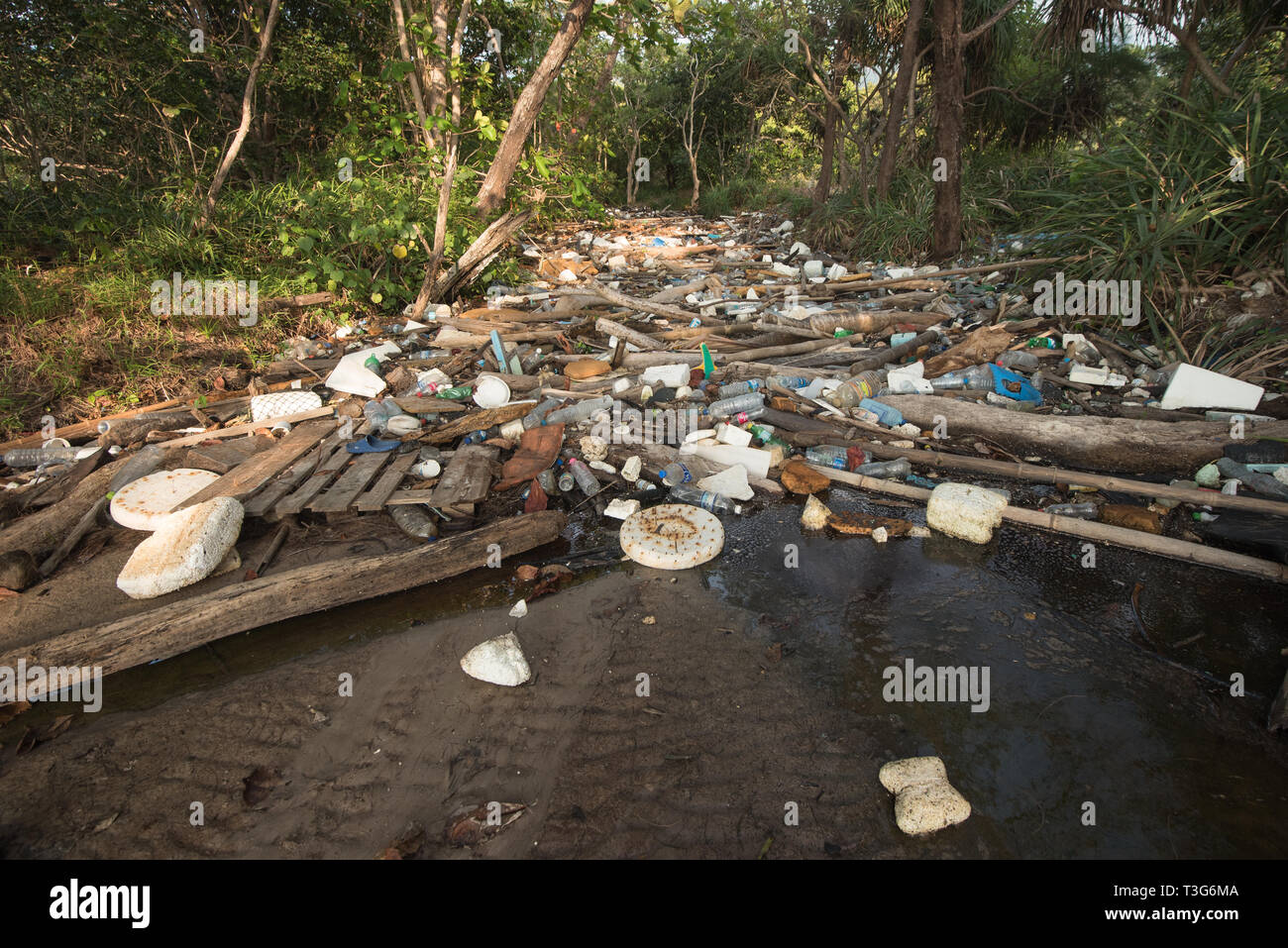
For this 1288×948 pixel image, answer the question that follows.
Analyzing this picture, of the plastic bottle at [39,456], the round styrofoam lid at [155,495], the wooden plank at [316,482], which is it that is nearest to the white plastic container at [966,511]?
the wooden plank at [316,482]

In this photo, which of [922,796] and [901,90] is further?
[901,90]

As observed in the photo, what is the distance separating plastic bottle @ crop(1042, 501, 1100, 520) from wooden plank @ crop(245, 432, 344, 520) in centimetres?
419

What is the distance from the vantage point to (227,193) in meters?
6.49

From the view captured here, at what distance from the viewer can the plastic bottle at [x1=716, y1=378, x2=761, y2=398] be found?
443 cm

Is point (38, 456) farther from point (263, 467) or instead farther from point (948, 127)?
point (948, 127)

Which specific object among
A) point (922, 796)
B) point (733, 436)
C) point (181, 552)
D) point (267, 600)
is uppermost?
point (733, 436)

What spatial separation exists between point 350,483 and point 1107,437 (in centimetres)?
450

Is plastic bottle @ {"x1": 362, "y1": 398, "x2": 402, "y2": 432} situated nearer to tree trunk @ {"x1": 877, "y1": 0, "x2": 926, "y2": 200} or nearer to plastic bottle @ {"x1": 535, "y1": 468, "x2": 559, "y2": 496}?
plastic bottle @ {"x1": 535, "y1": 468, "x2": 559, "y2": 496}

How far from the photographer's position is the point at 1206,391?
12.4 ft

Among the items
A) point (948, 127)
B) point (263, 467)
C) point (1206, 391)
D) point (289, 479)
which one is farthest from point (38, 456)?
point (948, 127)

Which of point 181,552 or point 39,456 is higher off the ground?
point 39,456
